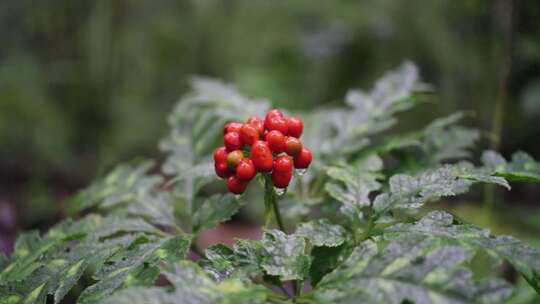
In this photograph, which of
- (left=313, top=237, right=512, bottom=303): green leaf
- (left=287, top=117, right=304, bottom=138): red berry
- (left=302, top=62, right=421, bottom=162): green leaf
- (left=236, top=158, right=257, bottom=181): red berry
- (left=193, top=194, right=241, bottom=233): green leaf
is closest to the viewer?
(left=313, top=237, right=512, bottom=303): green leaf

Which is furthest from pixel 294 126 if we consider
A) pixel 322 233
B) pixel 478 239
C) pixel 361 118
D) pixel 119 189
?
pixel 119 189

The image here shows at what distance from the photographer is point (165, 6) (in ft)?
18.6

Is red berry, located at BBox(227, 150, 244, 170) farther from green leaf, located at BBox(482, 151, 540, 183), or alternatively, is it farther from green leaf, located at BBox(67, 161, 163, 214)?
green leaf, located at BBox(482, 151, 540, 183)

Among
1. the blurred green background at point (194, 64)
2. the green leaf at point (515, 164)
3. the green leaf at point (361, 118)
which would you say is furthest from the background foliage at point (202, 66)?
the green leaf at point (515, 164)

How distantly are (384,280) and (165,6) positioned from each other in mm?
5263

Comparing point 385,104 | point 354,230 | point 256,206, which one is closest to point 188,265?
point 354,230

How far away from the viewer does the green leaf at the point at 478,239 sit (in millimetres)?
948

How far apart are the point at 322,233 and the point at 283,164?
0.20 m

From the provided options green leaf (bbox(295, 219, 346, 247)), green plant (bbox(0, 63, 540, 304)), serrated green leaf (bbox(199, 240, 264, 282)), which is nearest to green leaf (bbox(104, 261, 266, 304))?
green plant (bbox(0, 63, 540, 304))

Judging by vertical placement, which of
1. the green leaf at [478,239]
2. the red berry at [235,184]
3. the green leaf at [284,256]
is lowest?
the green leaf at [478,239]

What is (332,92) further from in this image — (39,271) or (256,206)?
(39,271)

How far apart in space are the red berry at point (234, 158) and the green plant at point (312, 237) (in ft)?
0.09

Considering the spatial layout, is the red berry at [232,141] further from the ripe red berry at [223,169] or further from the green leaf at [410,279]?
the green leaf at [410,279]

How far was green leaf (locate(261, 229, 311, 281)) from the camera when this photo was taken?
41.9 inches
